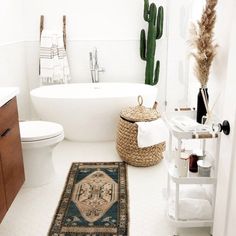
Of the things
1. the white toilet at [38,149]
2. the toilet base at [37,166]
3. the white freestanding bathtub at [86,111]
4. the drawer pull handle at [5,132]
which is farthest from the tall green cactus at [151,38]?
the drawer pull handle at [5,132]

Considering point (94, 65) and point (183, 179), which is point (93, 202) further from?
point (94, 65)

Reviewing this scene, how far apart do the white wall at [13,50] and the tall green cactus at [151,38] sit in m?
1.58

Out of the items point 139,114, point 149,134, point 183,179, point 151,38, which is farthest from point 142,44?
point 183,179

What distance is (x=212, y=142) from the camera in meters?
1.87

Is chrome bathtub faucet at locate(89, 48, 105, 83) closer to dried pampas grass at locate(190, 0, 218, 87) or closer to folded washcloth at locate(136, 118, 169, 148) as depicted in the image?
folded washcloth at locate(136, 118, 169, 148)

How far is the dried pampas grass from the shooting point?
1.54 m

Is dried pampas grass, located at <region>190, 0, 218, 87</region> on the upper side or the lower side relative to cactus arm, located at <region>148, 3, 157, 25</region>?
lower

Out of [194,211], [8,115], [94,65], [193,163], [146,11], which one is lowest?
[194,211]

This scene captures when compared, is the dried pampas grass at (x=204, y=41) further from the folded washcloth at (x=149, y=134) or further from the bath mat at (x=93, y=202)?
the bath mat at (x=93, y=202)

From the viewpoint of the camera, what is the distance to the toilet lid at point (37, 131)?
2.20m

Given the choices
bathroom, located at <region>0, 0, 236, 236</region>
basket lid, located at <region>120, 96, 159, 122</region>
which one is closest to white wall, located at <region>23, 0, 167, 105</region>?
bathroom, located at <region>0, 0, 236, 236</region>

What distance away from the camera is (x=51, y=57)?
142 inches

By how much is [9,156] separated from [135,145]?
4.18 feet

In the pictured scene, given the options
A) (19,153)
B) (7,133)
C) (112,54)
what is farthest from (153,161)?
(112,54)
